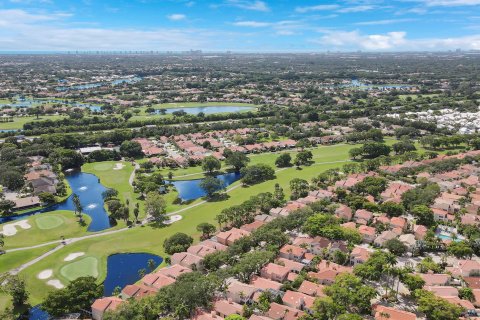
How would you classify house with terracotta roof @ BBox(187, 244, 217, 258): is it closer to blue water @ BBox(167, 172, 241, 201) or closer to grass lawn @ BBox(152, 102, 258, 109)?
blue water @ BBox(167, 172, 241, 201)

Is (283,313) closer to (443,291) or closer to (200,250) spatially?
(200,250)

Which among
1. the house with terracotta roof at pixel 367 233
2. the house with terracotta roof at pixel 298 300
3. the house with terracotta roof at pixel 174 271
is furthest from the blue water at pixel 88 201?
the house with terracotta roof at pixel 367 233

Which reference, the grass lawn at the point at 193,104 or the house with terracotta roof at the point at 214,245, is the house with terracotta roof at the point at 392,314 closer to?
the house with terracotta roof at the point at 214,245

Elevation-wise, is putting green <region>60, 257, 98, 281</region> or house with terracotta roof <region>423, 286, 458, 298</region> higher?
house with terracotta roof <region>423, 286, 458, 298</region>

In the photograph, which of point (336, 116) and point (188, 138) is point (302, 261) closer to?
point (188, 138)

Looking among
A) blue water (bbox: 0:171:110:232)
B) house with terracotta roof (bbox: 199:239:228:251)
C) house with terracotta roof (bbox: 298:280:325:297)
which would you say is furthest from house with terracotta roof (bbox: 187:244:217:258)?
blue water (bbox: 0:171:110:232)

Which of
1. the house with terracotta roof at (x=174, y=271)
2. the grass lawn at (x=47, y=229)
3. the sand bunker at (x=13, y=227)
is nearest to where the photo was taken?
the house with terracotta roof at (x=174, y=271)

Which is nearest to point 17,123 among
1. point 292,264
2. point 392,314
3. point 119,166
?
point 119,166

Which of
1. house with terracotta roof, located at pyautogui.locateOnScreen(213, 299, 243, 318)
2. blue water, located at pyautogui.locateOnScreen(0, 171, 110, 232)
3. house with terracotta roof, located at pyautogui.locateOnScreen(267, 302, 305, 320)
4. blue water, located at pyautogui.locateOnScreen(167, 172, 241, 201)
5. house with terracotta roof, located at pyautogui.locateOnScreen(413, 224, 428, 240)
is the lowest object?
blue water, located at pyautogui.locateOnScreen(0, 171, 110, 232)
